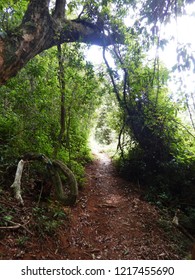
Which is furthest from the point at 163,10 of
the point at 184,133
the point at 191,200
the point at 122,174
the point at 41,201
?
the point at 122,174

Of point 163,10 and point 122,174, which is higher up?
point 163,10

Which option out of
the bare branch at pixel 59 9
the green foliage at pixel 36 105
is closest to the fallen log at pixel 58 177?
the green foliage at pixel 36 105

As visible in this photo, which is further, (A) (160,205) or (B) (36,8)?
(A) (160,205)

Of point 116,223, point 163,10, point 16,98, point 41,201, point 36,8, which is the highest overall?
point 36,8

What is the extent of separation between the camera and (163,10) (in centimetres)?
407

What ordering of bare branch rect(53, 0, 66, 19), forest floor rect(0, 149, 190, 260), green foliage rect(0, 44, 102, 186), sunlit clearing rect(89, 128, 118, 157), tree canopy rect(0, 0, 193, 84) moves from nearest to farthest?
1. forest floor rect(0, 149, 190, 260)
2. tree canopy rect(0, 0, 193, 84)
3. bare branch rect(53, 0, 66, 19)
4. green foliage rect(0, 44, 102, 186)
5. sunlit clearing rect(89, 128, 118, 157)

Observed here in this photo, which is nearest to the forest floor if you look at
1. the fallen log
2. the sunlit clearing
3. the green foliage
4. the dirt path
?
the dirt path

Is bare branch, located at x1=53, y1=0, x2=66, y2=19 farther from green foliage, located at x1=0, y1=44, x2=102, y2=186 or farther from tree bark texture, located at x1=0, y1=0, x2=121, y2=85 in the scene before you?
green foliage, located at x1=0, y1=44, x2=102, y2=186

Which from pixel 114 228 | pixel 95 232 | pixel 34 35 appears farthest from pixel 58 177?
pixel 34 35

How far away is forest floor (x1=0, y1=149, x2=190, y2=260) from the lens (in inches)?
160

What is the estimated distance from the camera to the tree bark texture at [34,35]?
15.9ft

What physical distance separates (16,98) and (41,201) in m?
3.31

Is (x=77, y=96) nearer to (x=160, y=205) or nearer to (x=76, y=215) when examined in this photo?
(x=76, y=215)

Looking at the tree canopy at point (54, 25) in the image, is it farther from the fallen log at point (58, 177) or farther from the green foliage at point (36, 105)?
the fallen log at point (58, 177)
